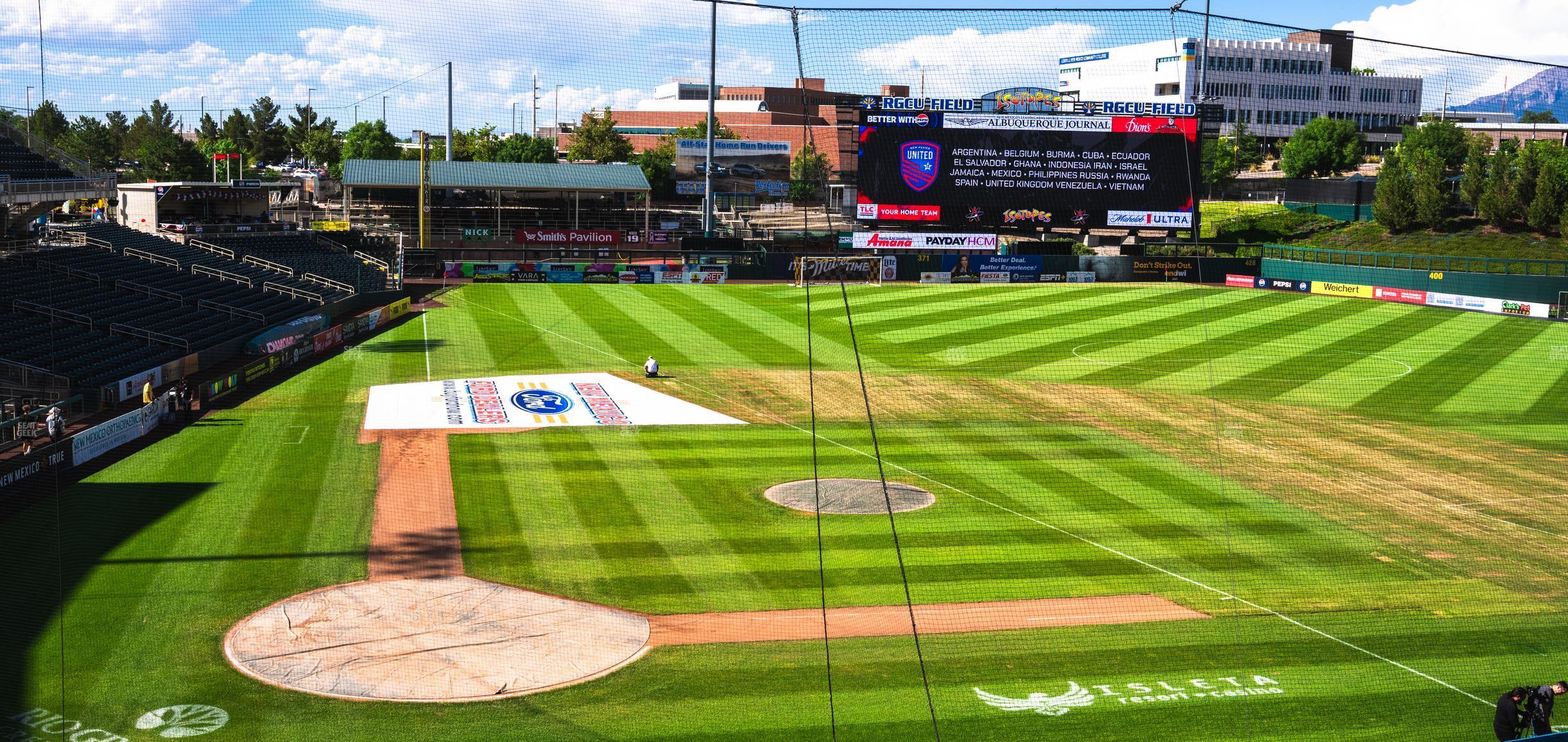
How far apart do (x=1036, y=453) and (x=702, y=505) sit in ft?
26.5

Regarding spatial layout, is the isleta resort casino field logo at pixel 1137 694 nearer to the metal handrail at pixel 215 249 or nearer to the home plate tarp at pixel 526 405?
the home plate tarp at pixel 526 405

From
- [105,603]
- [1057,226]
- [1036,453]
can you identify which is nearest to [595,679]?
[105,603]

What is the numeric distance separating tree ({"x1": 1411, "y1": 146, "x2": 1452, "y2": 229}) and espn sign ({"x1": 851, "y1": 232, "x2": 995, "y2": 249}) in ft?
78.0

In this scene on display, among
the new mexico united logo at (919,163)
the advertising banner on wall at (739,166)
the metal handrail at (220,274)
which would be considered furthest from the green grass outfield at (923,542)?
the advertising banner on wall at (739,166)

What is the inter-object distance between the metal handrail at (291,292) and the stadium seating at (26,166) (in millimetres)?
8083

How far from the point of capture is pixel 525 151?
89.1 m

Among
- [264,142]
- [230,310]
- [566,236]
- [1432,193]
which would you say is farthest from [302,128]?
[1432,193]

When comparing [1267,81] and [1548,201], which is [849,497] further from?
[1267,81]

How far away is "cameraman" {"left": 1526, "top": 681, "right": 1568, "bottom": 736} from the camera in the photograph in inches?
461

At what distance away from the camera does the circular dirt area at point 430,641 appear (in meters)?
13.4

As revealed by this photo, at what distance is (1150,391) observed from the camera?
3225cm

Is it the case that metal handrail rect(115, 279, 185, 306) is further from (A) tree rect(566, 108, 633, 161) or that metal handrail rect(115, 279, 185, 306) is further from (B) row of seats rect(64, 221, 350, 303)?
(A) tree rect(566, 108, 633, 161)

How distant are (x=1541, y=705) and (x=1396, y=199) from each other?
55.4 metres

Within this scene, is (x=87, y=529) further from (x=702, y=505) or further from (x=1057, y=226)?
(x=1057, y=226)
